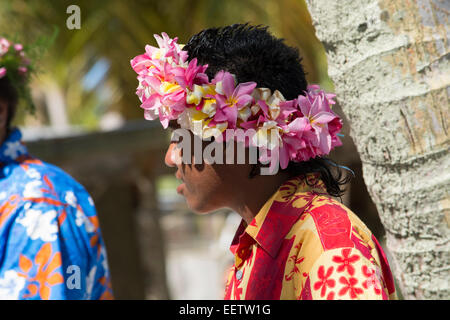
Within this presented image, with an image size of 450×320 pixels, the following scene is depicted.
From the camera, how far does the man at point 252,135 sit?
4.92 ft

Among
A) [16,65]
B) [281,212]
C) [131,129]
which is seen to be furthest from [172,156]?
[131,129]

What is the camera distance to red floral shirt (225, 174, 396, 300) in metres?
1.30

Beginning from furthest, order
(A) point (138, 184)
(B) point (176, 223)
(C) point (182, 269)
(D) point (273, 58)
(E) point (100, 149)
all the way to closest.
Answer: (B) point (176, 223) → (C) point (182, 269) → (A) point (138, 184) → (E) point (100, 149) → (D) point (273, 58)

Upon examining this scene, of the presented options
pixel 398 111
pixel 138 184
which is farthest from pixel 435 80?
pixel 138 184

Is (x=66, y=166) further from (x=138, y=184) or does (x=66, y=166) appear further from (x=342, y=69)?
(x=342, y=69)

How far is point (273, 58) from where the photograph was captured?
1.58m

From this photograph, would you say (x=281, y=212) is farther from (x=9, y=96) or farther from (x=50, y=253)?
(x=9, y=96)

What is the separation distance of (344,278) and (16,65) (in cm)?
212

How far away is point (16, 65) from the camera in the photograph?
2.87 m

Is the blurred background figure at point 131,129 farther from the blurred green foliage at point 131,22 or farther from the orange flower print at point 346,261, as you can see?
the orange flower print at point 346,261

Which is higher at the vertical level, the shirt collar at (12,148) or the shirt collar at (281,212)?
the shirt collar at (12,148)

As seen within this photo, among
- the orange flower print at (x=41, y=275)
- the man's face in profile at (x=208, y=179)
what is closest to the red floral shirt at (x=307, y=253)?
the man's face in profile at (x=208, y=179)

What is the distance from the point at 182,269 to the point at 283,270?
397 inches

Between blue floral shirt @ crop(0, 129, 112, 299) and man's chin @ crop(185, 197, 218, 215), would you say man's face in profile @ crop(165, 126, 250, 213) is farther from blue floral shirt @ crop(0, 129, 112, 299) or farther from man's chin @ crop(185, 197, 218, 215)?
blue floral shirt @ crop(0, 129, 112, 299)
